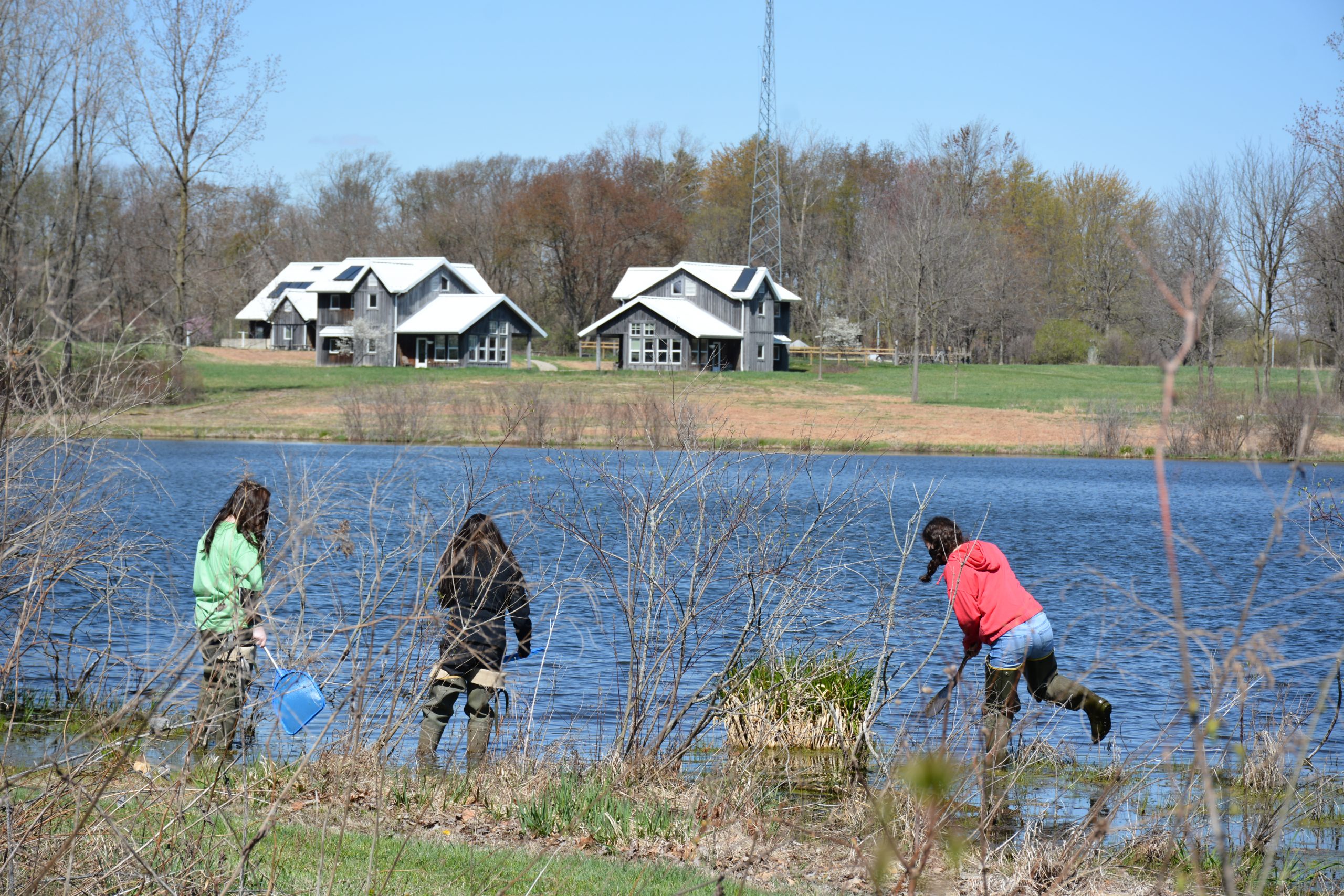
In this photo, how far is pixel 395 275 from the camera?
228ft

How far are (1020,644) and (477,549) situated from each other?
3.51 metres

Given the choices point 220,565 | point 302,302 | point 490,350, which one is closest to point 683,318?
point 490,350

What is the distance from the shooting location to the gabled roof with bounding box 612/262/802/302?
6650 centimetres

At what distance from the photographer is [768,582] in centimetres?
827

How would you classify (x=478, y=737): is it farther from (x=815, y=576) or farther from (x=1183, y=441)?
(x=1183, y=441)

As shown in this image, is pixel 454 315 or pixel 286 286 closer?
pixel 454 315

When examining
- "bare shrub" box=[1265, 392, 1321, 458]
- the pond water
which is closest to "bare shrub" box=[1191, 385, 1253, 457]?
"bare shrub" box=[1265, 392, 1321, 458]

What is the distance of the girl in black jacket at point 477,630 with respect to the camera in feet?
24.3

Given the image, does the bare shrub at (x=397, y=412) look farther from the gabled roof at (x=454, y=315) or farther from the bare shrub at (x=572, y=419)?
the gabled roof at (x=454, y=315)

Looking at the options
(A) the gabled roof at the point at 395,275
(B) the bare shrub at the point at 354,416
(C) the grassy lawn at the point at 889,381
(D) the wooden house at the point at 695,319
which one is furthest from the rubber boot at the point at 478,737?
(A) the gabled roof at the point at 395,275

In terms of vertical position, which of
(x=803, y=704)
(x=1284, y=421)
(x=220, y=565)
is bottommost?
(x=803, y=704)

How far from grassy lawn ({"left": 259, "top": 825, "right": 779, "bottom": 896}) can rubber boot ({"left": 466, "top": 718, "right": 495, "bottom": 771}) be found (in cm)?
156

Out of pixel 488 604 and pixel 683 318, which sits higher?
pixel 683 318

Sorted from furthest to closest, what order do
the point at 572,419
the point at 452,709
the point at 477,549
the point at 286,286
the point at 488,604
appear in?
the point at 286,286, the point at 572,419, the point at 452,709, the point at 488,604, the point at 477,549
